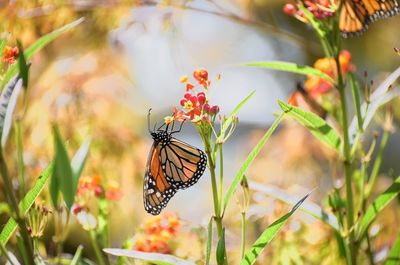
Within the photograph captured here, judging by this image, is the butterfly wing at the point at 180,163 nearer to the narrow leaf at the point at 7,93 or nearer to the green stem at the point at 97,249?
the green stem at the point at 97,249

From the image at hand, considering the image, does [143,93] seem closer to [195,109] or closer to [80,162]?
[195,109]

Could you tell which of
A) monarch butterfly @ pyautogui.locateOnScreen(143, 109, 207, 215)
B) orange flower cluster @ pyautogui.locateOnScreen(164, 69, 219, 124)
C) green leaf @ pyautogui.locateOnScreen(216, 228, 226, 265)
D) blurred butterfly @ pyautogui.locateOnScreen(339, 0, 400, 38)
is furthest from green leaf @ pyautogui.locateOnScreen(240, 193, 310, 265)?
blurred butterfly @ pyautogui.locateOnScreen(339, 0, 400, 38)

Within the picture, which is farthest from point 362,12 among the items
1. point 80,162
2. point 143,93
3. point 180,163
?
point 143,93

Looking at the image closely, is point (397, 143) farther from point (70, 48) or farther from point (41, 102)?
point (41, 102)

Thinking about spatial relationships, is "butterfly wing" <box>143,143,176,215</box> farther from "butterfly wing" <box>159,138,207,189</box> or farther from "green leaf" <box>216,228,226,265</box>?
"green leaf" <box>216,228,226,265</box>

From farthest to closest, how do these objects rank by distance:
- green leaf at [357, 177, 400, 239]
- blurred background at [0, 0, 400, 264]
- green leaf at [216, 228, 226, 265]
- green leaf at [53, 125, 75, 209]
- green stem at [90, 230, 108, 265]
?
blurred background at [0, 0, 400, 264] < green stem at [90, 230, 108, 265] < green leaf at [357, 177, 400, 239] < green leaf at [216, 228, 226, 265] < green leaf at [53, 125, 75, 209]
